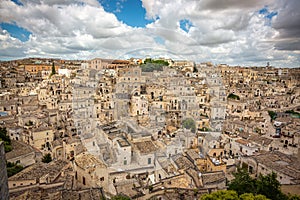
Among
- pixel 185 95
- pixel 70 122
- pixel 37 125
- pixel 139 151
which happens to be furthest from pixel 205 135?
pixel 37 125

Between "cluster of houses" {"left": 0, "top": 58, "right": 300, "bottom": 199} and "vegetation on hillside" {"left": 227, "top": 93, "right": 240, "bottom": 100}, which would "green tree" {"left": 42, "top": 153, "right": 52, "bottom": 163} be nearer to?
"cluster of houses" {"left": 0, "top": 58, "right": 300, "bottom": 199}

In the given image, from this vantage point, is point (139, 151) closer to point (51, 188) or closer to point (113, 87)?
point (51, 188)

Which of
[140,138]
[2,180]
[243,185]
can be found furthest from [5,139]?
[243,185]

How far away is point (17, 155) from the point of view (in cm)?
941

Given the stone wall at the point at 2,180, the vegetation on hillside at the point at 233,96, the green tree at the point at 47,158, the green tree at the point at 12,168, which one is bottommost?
the green tree at the point at 47,158

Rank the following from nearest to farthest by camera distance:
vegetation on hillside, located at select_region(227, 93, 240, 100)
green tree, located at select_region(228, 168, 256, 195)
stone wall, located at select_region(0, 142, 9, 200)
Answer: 1. stone wall, located at select_region(0, 142, 9, 200)
2. green tree, located at select_region(228, 168, 256, 195)
3. vegetation on hillside, located at select_region(227, 93, 240, 100)

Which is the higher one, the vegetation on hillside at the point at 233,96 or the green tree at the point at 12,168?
the vegetation on hillside at the point at 233,96

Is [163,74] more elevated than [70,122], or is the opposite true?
[163,74]

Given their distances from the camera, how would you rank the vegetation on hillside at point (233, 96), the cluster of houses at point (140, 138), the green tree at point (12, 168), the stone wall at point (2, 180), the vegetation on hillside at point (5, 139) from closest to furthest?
the stone wall at point (2, 180), the cluster of houses at point (140, 138), the green tree at point (12, 168), the vegetation on hillside at point (5, 139), the vegetation on hillside at point (233, 96)

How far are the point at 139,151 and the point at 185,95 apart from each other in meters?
9.50

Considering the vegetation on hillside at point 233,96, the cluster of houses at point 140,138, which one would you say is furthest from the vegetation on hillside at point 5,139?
the vegetation on hillside at point 233,96

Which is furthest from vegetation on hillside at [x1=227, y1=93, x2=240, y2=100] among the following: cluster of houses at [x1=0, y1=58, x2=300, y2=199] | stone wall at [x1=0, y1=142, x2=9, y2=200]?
stone wall at [x1=0, y1=142, x2=9, y2=200]

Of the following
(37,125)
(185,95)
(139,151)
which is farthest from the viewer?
(185,95)

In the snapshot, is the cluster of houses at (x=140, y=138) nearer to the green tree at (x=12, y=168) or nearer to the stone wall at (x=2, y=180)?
the green tree at (x=12, y=168)
